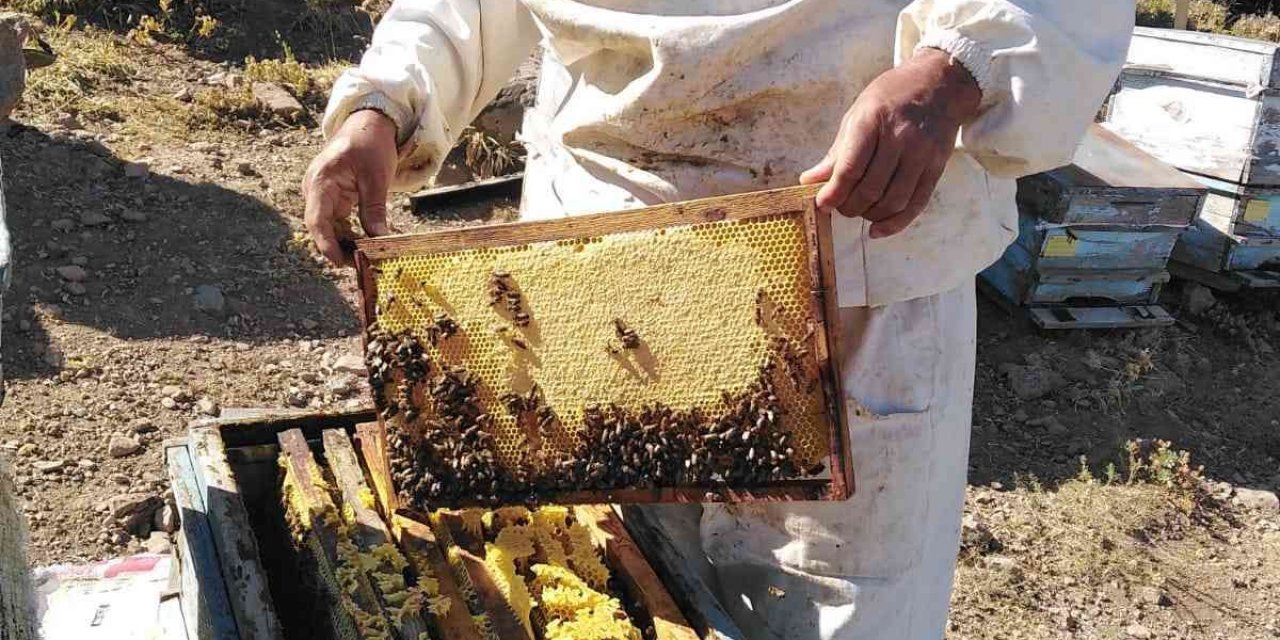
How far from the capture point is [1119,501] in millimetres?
4953

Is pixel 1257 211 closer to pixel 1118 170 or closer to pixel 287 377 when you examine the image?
pixel 1118 170

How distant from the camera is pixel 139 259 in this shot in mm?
5508

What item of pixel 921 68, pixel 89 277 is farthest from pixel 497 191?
pixel 921 68

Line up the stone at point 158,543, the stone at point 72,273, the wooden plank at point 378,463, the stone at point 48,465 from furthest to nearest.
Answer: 1. the stone at point 72,273
2. the stone at point 48,465
3. the stone at point 158,543
4. the wooden plank at point 378,463

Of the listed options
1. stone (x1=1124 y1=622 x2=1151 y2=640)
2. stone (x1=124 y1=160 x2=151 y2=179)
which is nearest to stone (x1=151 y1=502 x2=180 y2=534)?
stone (x1=124 y1=160 x2=151 y2=179)

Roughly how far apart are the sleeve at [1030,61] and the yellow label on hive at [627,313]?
1.22ft

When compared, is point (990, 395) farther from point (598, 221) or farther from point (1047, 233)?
point (598, 221)

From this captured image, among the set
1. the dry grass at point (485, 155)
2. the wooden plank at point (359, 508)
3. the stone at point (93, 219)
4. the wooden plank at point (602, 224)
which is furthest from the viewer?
the dry grass at point (485, 155)

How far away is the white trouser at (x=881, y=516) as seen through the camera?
7.07 ft

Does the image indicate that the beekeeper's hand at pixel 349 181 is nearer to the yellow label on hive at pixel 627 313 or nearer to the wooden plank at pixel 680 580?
the yellow label on hive at pixel 627 313

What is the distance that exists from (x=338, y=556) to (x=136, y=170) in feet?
15.9

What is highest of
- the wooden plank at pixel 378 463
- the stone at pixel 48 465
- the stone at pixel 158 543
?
the wooden plank at pixel 378 463

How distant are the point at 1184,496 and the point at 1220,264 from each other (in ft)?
7.03

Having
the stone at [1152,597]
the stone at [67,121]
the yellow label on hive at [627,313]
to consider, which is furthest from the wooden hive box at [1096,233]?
the stone at [67,121]
